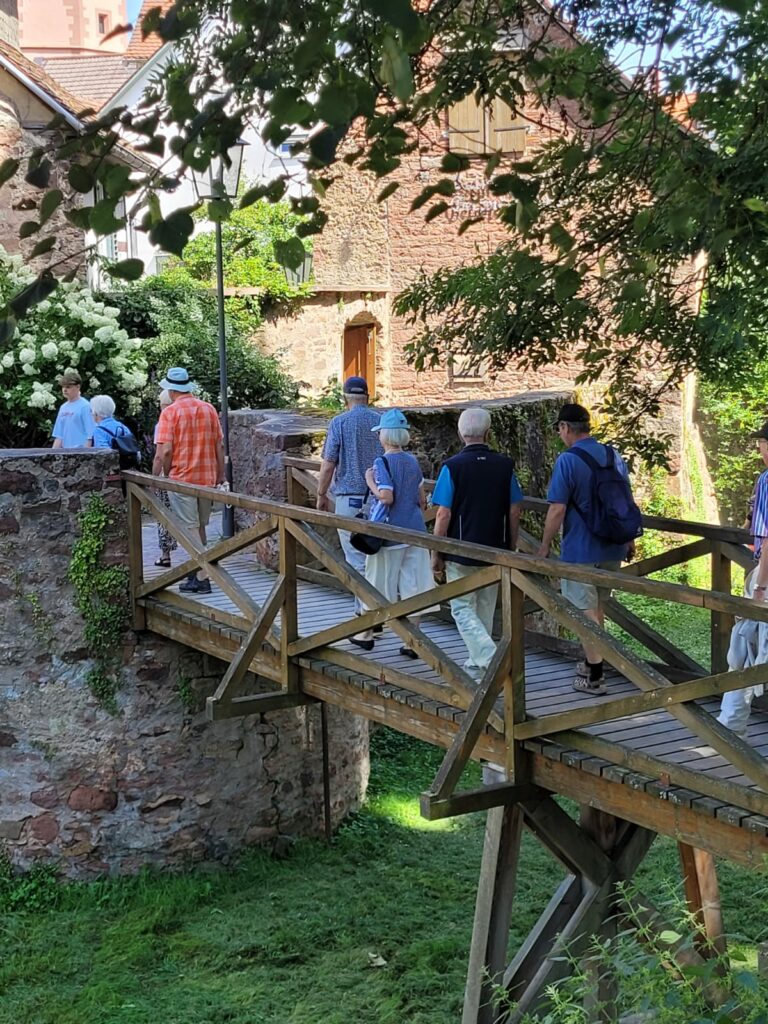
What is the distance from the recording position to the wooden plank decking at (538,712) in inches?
191

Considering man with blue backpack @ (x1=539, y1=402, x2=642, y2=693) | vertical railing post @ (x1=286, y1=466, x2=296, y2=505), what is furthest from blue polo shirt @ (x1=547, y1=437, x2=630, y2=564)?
vertical railing post @ (x1=286, y1=466, x2=296, y2=505)

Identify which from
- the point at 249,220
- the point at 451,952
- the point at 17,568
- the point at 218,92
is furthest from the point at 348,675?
the point at 249,220

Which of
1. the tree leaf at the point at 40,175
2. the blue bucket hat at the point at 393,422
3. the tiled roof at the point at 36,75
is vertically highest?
the tiled roof at the point at 36,75

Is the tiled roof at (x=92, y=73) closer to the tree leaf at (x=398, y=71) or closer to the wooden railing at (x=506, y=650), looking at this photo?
the wooden railing at (x=506, y=650)

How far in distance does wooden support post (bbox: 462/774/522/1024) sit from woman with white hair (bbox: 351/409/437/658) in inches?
46.2

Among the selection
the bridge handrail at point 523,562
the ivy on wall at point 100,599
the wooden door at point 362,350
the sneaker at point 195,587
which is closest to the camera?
the bridge handrail at point 523,562

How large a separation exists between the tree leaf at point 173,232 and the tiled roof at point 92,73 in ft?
104

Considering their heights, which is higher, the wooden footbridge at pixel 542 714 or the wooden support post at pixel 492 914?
the wooden footbridge at pixel 542 714

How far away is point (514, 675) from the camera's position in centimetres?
550

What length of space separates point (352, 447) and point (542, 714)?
215 centimetres

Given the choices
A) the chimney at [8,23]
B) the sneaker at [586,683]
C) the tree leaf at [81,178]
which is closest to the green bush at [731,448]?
the chimney at [8,23]

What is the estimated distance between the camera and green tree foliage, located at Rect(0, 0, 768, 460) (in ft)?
9.41

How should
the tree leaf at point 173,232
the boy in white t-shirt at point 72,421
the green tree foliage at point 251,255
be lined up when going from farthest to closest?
the green tree foliage at point 251,255 < the boy in white t-shirt at point 72,421 < the tree leaf at point 173,232

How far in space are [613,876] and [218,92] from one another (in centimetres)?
420
